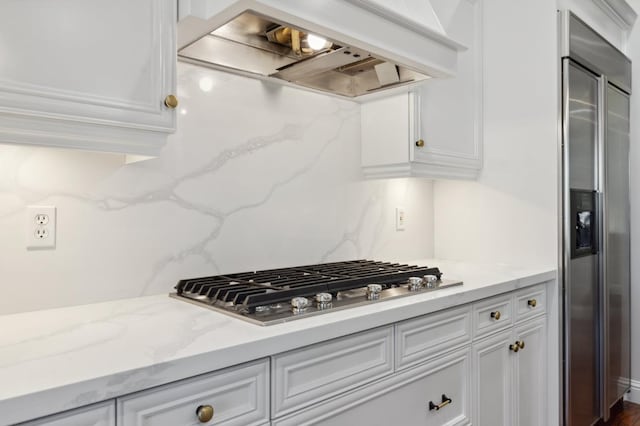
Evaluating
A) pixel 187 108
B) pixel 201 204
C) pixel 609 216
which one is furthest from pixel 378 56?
pixel 609 216

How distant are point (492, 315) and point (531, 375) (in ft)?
1.81

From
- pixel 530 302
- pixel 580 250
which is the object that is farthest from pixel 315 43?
pixel 580 250

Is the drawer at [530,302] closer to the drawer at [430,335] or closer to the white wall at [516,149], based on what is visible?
the white wall at [516,149]

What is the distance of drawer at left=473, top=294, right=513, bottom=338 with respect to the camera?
1.67 m

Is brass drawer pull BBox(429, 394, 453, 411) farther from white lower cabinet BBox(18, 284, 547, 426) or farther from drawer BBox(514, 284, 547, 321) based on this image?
drawer BBox(514, 284, 547, 321)

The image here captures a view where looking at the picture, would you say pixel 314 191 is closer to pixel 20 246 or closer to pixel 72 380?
pixel 20 246

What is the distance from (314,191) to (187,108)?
67cm

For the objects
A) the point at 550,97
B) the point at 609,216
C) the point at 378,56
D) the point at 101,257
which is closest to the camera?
the point at 101,257

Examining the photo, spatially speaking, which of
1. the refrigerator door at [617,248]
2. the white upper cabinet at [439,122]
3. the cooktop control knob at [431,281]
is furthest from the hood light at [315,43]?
the refrigerator door at [617,248]

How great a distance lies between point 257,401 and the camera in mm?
994

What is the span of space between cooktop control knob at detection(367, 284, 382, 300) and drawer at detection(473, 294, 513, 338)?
1.53ft

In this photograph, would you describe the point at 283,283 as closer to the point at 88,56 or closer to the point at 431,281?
the point at 431,281

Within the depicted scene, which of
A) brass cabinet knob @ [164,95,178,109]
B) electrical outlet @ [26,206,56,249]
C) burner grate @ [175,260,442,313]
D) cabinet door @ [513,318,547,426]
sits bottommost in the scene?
cabinet door @ [513,318,547,426]

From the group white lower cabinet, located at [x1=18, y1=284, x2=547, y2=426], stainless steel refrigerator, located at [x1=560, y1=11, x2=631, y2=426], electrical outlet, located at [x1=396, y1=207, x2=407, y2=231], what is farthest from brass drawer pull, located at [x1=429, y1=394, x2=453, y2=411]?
electrical outlet, located at [x1=396, y1=207, x2=407, y2=231]
